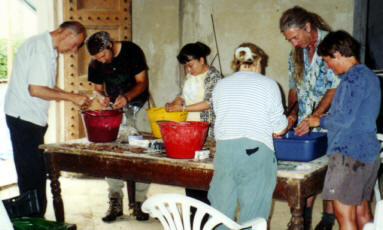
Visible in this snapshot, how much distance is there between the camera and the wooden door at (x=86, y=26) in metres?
5.85

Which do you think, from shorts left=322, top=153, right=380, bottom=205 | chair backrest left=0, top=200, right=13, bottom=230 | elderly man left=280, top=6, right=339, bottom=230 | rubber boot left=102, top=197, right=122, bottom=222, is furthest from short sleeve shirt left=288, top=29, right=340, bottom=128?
chair backrest left=0, top=200, right=13, bottom=230

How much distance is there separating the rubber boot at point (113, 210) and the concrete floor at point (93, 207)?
0.22 ft

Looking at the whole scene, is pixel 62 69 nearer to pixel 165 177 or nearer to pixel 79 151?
pixel 79 151

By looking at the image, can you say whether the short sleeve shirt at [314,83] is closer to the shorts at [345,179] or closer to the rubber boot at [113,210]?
the shorts at [345,179]

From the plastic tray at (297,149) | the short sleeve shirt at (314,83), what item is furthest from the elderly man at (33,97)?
the short sleeve shirt at (314,83)

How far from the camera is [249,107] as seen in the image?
8.48 feet

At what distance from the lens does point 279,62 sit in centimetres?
582

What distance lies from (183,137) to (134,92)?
1551 millimetres

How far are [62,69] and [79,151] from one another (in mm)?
2935

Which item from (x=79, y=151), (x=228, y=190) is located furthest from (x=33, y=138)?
(x=228, y=190)

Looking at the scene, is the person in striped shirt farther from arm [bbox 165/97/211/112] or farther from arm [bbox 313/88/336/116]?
arm [bbox 165/97/211/112]

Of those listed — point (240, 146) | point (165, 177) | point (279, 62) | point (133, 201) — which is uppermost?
point (279, 62)

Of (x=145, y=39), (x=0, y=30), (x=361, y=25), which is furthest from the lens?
(x=0, y=30)

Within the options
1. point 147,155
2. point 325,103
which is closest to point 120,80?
point 147,155
